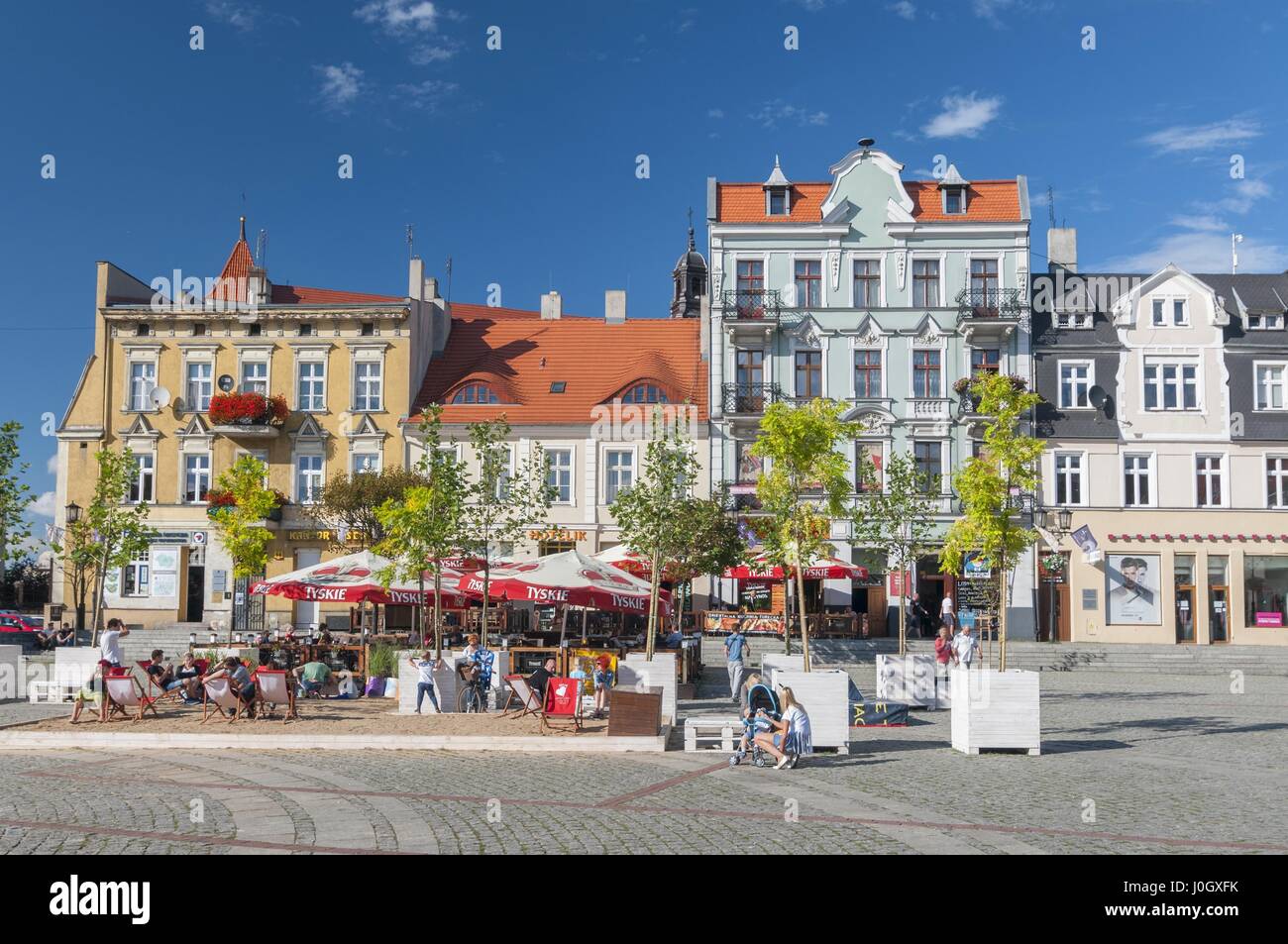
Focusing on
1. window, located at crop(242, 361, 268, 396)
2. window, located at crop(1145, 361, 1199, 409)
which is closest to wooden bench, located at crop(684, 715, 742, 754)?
window, located at crop(1145, 361, 1199, 409)

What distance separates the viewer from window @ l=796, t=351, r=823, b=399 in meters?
40.5

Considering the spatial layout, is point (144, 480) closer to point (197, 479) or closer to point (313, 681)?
point (197, 479)

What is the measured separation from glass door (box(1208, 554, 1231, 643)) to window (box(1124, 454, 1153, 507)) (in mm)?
2764

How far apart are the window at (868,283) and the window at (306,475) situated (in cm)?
1914

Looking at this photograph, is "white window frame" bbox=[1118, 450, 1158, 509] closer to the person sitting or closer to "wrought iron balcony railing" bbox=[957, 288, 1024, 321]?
"wrought iron balcony railing" bbox=[957, 288, 1024, 321]

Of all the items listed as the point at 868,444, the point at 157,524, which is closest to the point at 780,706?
the point at 868,444

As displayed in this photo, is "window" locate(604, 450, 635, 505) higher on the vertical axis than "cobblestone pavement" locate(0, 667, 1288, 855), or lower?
higher

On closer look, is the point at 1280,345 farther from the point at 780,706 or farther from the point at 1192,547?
the point at 780,706

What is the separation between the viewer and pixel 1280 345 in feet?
130

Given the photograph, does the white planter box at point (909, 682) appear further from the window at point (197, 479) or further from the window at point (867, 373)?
the window at point (197, 479)

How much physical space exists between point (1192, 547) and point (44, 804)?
35757 millimetres

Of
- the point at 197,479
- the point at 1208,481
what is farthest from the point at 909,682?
the point at 197,479

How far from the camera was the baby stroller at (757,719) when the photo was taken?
14.6 meters
